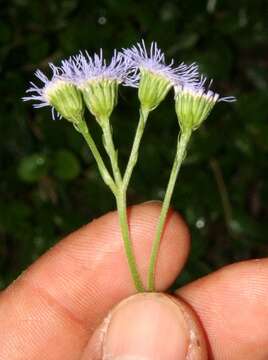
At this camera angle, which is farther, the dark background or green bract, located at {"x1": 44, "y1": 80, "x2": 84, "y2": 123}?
the dark background

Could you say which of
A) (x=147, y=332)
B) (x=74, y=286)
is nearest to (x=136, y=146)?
(x=147, y=332)

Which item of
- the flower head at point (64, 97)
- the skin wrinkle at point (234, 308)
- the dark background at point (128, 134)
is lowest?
the skin wrinkle at point (234, 308)

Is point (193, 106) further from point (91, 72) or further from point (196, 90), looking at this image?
point (91, 72)

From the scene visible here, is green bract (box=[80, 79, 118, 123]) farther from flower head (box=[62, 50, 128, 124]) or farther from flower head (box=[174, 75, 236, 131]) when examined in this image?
flower head (box=[174, 75, 236, 131])

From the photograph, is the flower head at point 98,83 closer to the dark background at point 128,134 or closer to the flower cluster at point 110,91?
the flower cluster at point 110,91

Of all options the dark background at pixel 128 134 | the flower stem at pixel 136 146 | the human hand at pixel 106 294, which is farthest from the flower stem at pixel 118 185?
the dark background at pixel 128 134

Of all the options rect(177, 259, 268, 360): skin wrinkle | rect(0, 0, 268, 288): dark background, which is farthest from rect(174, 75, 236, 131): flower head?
rect(0, 0, 268, 288): dark background

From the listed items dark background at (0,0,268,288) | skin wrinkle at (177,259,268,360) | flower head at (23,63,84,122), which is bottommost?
skin wrinkle at (177,259,268,360)
